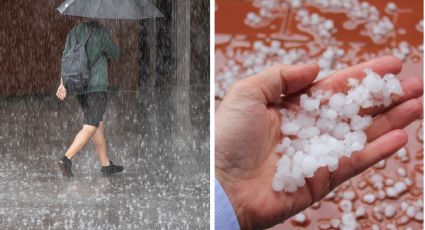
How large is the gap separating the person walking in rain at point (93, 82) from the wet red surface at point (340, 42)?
1061mm

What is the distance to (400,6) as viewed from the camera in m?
1.52

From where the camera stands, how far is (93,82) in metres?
2.79

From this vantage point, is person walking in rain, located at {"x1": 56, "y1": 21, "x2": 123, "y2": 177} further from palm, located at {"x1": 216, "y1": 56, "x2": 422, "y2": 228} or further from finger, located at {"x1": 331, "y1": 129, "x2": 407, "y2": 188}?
finger, located at {"x1": 331, "y1": 129, "x2": 407, "y2": 188}

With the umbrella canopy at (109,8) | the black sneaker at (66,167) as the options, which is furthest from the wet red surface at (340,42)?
the black sneaker at (66,167)

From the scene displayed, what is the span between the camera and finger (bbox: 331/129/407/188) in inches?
61.7

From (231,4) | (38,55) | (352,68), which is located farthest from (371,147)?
(38,55)

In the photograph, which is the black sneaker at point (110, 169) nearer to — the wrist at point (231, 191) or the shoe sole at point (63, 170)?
the shoe sole at point (63, 170)

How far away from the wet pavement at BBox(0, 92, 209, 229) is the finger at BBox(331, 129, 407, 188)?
1080 millimetres

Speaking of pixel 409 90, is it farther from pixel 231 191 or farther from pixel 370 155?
pixel 231 191

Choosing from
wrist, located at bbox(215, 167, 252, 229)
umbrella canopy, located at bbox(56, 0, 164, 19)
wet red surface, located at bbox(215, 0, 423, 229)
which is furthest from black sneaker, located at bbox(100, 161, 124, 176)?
wet red surface, located at bbox(215, 0, 423, 229)

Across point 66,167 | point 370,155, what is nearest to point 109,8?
point 66,167

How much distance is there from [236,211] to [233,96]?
0.90ft

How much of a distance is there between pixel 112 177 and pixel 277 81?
1744mm

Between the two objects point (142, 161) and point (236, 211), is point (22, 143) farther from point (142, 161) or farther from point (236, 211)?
point (236, 211)
